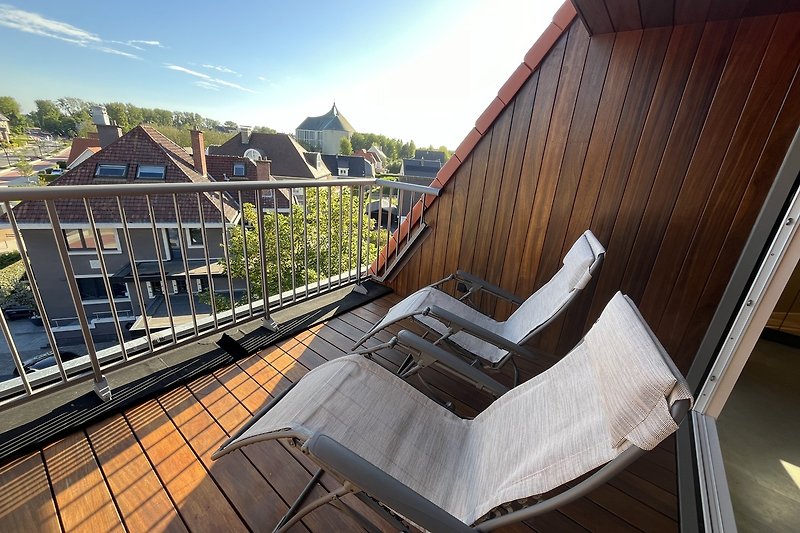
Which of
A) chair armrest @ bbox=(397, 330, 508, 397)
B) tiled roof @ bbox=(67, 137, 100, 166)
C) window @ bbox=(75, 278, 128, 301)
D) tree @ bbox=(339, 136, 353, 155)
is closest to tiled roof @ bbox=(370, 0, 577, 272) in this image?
chair armrest @ bbox=(397, 330, 508, 397)

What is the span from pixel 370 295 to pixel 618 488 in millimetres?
2332

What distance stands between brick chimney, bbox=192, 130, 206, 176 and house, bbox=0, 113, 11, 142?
14954mm

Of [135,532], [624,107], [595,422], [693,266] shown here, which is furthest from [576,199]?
[135,532]

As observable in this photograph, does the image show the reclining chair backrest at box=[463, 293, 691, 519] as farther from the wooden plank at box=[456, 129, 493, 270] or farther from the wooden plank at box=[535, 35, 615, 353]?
the wooden plank at box=[456, 129, 493, 270]

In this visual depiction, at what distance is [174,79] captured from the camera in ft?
115

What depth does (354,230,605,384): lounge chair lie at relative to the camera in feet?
5.78

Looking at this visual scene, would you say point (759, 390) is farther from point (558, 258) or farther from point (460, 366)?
point (460, 366)

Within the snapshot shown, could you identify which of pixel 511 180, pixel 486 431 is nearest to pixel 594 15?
pixel 511 180

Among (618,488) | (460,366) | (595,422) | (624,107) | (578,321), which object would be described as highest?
(624,107)

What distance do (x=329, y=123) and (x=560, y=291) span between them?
56.5 m

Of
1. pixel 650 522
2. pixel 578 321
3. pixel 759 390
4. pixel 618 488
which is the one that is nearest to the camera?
pixel 650 522

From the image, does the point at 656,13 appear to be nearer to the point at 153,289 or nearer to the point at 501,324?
the point at 501,324

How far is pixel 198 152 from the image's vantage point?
16906mm

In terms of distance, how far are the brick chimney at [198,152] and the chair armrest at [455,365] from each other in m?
19.1
